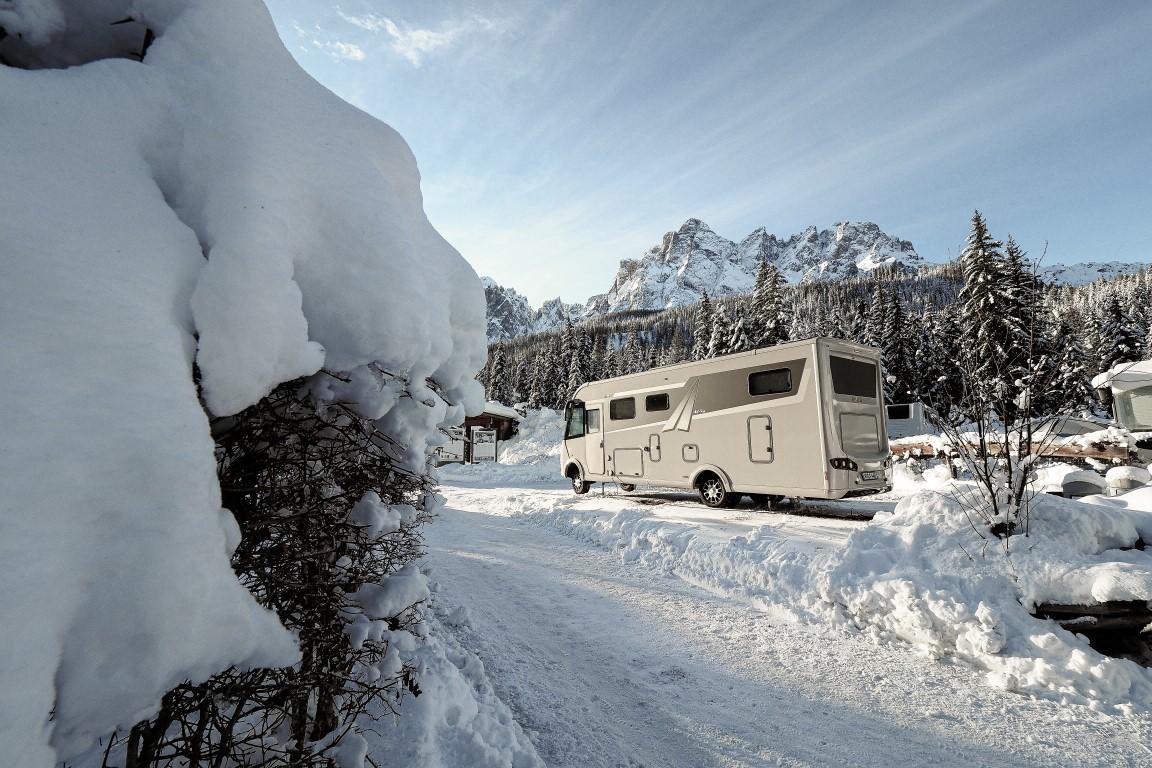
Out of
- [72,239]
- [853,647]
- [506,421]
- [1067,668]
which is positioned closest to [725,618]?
[853,647]

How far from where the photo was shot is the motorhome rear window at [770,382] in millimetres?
9461

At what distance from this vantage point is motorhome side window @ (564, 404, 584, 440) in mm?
13969

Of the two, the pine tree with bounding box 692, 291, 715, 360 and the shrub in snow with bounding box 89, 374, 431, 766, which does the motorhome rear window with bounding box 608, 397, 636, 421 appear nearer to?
the shrub in snow with bounding box 89, 374, 431, 766

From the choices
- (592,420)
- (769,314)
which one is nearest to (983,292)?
(769,314)

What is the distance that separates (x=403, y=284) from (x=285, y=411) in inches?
27.4

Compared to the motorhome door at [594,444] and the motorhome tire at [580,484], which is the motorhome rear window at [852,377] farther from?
the motorhome tire at [580,484]

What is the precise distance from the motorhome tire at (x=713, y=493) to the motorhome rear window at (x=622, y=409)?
2.44 metres

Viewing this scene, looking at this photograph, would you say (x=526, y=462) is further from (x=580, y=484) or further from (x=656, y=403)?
(x=656, y=403)

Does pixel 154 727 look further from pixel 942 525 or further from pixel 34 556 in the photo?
pixel 942 525

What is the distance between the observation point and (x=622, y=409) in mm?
12742

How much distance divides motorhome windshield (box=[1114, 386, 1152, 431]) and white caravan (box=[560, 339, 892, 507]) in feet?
31.0

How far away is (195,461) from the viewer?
1386 mm

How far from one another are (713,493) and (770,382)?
8.64 ft

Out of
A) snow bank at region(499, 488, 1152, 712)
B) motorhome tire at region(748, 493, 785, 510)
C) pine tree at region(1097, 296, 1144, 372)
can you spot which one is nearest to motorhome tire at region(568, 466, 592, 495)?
motorhome tire at region(748, 493, 785, 510)
